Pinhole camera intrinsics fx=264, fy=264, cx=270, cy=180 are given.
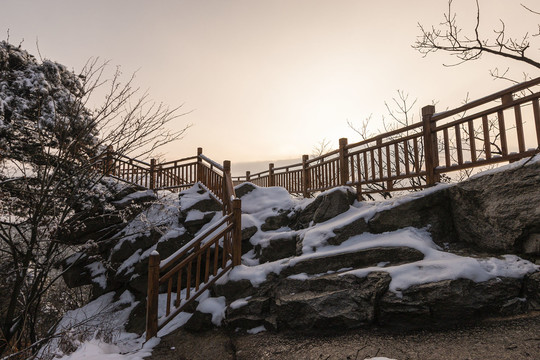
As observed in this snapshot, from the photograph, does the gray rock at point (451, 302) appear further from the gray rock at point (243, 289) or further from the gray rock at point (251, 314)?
the gray rock at point (243, 289)

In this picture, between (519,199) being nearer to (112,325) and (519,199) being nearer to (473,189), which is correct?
(473,189)

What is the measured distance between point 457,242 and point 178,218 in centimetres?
777

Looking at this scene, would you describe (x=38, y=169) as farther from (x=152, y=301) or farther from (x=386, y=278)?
(x=386, y=278)

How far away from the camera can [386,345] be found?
10.1 ft

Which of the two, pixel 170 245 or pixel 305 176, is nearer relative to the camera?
pixel 170 245


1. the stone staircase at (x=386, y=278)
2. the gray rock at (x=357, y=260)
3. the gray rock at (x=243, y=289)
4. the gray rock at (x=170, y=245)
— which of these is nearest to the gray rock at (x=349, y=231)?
the stone staircase at (x=386, y=278)

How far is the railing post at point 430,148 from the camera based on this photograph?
209 inches

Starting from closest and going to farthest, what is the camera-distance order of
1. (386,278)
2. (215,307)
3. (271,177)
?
1. (386,278)
2. (215,307)
3. (271,177)

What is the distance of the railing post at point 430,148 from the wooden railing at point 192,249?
4008 millimetres

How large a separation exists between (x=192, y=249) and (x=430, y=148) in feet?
21.6

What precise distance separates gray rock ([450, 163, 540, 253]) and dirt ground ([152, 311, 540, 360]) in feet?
3.71

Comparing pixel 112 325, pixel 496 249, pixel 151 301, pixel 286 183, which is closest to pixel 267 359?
pixel 151 301

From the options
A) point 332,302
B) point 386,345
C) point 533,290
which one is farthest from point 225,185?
point 533,290

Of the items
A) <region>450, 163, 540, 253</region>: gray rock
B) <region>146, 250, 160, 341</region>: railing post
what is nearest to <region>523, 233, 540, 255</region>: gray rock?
<region>450, 163, 540, 253</region>: gray rock
